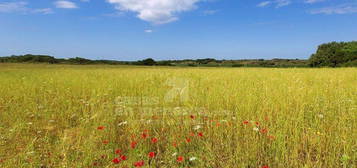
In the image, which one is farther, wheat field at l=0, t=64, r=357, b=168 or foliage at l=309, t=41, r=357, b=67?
foliage at l=309, t=41, r=357, b=67

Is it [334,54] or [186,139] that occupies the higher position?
[334,54]

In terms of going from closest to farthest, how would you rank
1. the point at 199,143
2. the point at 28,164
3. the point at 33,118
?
1. the point at 28,164
2. the point at 199,143
3. the point at 33,118

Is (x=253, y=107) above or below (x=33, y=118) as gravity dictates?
above

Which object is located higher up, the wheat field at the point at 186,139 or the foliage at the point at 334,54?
the foliage at the point at 334,54

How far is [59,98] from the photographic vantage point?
14.4 ft

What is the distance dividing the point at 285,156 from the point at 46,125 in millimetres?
3150

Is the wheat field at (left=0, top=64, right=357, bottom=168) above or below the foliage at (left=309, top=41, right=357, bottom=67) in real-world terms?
below

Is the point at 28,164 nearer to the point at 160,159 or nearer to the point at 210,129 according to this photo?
the point at 160,159

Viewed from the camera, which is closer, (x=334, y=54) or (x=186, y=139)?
(x=186, y=139)

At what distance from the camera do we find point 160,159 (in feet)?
6.35

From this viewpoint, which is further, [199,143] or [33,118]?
[33,118]

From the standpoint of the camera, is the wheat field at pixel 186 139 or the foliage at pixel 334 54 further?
the foliage at pixel 334 54

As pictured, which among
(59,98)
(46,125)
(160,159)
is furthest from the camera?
(59,98)

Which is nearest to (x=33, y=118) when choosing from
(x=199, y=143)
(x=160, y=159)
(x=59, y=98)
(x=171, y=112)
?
(x=59, y=98)
